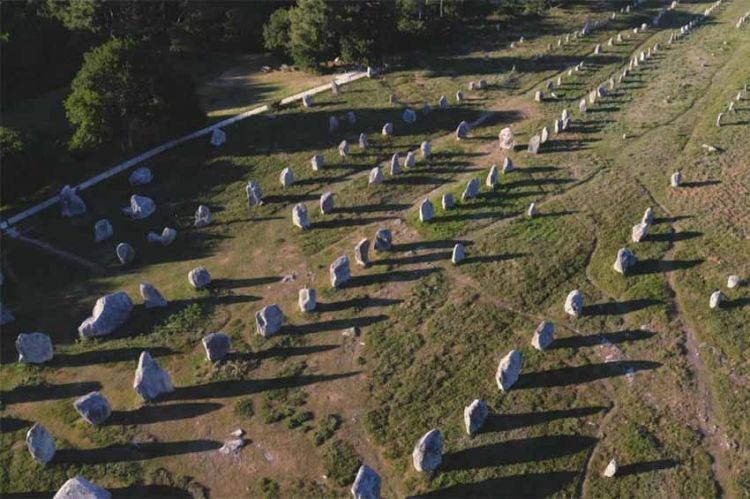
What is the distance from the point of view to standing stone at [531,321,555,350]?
26922 mm

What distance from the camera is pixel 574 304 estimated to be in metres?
28.5

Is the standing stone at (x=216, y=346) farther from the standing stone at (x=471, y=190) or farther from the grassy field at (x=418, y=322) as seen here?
the standing stone at (x=471, y=190)

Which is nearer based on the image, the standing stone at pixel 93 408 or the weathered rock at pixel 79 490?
the weathered rock at pixel 79 490

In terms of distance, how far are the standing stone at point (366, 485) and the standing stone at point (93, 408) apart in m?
10.7

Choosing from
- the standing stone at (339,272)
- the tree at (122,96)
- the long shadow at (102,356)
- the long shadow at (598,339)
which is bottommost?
the long shadow at (598,339)

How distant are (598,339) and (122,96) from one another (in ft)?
117

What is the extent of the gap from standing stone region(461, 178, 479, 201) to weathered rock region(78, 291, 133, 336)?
64.5ft

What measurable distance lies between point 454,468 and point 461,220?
16706 millimetres

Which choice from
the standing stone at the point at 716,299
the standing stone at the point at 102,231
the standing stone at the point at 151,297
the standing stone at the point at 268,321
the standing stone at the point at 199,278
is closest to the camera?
the standing stone at the point at 716,299

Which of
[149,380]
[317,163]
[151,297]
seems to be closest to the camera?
[149,380]

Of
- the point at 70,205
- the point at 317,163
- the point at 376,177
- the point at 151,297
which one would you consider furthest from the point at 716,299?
the point at 70,205

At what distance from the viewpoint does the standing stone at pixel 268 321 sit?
2844 centimetres

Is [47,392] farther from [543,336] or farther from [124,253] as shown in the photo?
[543,336]

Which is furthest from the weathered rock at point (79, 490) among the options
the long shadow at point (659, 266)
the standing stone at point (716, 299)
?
the standing stone at point (716, 299)
